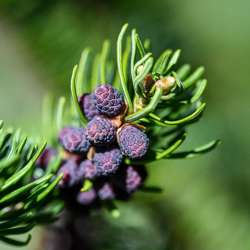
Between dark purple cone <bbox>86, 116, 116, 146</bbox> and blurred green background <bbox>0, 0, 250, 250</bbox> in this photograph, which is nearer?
dark purple cone <bbox>86, 116, 116, 146</bbox>

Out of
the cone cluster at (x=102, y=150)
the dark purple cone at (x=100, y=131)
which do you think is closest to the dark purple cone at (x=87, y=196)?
the cone cluster at (x=102, y=150)

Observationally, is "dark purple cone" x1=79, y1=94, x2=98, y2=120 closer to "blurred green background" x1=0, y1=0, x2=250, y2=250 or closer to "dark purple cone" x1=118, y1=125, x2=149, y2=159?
"dark purple cone" x1=118, y1=125, x2=149, y2=159

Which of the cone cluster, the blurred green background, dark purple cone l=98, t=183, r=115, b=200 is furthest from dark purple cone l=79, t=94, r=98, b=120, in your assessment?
the blurred green background

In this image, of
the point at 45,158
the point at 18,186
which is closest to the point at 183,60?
the point at 45,158

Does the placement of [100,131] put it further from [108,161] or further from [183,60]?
[183,60]

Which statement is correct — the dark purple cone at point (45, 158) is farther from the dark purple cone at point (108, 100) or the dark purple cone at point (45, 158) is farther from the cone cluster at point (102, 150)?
the dark purple cone at point (108, 100)
